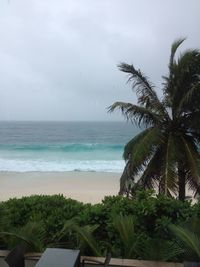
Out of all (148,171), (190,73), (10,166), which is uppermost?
(190,73)

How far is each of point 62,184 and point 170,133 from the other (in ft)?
49.7

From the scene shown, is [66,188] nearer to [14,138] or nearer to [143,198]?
[143,198]

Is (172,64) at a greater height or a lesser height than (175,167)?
greater

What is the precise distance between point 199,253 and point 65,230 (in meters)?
1.60

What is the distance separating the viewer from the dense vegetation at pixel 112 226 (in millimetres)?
3959

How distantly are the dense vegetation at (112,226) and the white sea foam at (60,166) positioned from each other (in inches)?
1041

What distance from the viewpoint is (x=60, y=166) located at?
115ft

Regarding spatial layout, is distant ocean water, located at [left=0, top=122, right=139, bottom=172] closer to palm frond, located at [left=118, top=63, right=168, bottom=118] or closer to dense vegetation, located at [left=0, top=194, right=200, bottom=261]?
palm frond, located at [left=118, top=63, right=168, bottom=118]

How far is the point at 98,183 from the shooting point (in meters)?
25.7

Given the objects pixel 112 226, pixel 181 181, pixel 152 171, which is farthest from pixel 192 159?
pixel 112 226

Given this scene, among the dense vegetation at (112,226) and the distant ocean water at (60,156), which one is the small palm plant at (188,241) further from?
the distant ocean water at (60,156)

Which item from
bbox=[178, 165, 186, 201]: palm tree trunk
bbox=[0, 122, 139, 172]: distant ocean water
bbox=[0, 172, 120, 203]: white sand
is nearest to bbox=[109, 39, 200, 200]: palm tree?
bbox=[178, 165, 186, 201]: palm tree trunk

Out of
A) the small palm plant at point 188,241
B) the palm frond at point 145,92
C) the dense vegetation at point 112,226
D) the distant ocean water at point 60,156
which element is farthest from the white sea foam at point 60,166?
the small palm plant at point 188,241

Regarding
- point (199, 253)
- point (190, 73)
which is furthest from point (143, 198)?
point (190, 73)
